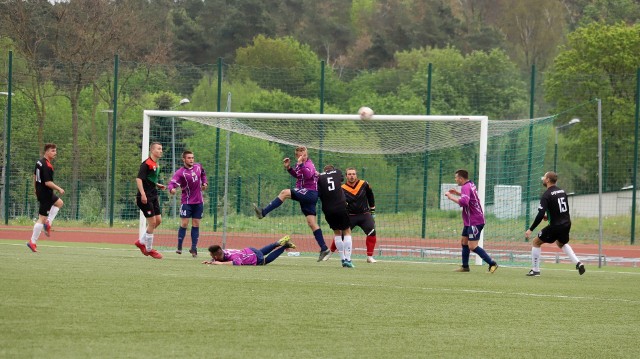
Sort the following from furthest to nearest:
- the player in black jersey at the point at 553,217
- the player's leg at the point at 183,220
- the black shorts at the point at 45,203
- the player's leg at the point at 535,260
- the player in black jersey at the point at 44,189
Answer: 1. the player's leg at the point at 183,220
2. the black shorts at the point at 45,203
3. the player in black jersey at the point at 44,189
4. the player in black jersey at the point at 553,217
5. the player's leg at the point at 535,260

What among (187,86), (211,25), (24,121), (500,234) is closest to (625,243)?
(500,234)

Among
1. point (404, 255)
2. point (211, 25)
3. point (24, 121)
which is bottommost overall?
point (404, 255)

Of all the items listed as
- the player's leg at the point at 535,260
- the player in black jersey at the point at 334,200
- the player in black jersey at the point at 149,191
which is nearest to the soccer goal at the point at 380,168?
the player in black jersey at the point at 149,191

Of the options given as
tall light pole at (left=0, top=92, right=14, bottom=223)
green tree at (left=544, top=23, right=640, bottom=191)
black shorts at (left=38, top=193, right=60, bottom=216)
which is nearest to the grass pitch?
black shorts at (left=38, top=193, right=60, bottom=216)

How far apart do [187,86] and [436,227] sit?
963 centimetres

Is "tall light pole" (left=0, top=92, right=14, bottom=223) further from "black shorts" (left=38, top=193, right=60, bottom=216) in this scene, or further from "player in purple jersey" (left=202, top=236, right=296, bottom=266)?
"player in purple jersey" (left=202, top=236, right=296, bottom=266)

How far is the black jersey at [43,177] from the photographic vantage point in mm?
19734

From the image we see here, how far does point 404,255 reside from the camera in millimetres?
26109

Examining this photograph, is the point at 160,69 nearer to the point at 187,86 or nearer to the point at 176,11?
the point at 187,86

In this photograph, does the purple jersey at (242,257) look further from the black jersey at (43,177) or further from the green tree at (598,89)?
the green tree at (598,89)

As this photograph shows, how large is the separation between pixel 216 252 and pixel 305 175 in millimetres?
3242

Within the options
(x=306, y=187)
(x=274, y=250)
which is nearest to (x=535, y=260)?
(x=306, y=187)

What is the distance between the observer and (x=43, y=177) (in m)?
19.8

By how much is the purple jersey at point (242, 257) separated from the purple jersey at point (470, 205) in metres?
3.83
